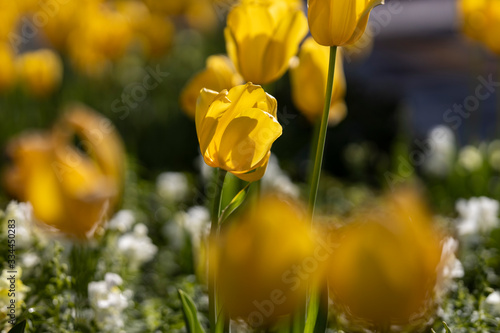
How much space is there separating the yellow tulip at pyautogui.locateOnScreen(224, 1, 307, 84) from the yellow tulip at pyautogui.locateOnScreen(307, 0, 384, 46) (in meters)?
0.17

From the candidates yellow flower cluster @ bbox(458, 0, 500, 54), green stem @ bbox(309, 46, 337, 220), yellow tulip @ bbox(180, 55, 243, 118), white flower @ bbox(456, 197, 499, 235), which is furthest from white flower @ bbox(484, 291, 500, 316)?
yellow flower cluster @ bbox(458, 0, 500, 54)

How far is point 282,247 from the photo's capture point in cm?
94

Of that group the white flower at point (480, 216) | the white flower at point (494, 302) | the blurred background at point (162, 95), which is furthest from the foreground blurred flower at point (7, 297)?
the blurred background at point (162, 95)

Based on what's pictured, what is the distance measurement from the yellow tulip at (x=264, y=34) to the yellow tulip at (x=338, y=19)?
17 cm

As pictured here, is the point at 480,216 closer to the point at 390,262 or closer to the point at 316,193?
the point at 316,193

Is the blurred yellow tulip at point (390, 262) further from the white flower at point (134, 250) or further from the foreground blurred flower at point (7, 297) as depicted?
the white flower at point (134, 250)

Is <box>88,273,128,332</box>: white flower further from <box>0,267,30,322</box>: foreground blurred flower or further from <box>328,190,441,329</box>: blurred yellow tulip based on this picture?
<box>328,190,441,329</box>: blurred yellow tulip

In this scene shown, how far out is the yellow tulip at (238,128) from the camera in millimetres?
1172

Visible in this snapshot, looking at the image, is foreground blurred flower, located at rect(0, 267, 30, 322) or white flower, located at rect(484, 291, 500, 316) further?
white flower, located at rect(484, 291, 500, 316)

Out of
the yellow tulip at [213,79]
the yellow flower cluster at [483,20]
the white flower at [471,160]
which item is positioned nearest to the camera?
the yellow tulip at [213,79]

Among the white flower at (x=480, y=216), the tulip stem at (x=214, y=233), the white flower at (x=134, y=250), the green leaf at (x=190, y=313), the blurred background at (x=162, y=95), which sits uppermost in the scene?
the tulip stem at (x=214, y=233)

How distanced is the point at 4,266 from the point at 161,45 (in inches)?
117

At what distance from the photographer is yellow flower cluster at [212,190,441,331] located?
34.3 inches

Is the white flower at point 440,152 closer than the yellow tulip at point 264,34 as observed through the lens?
No
